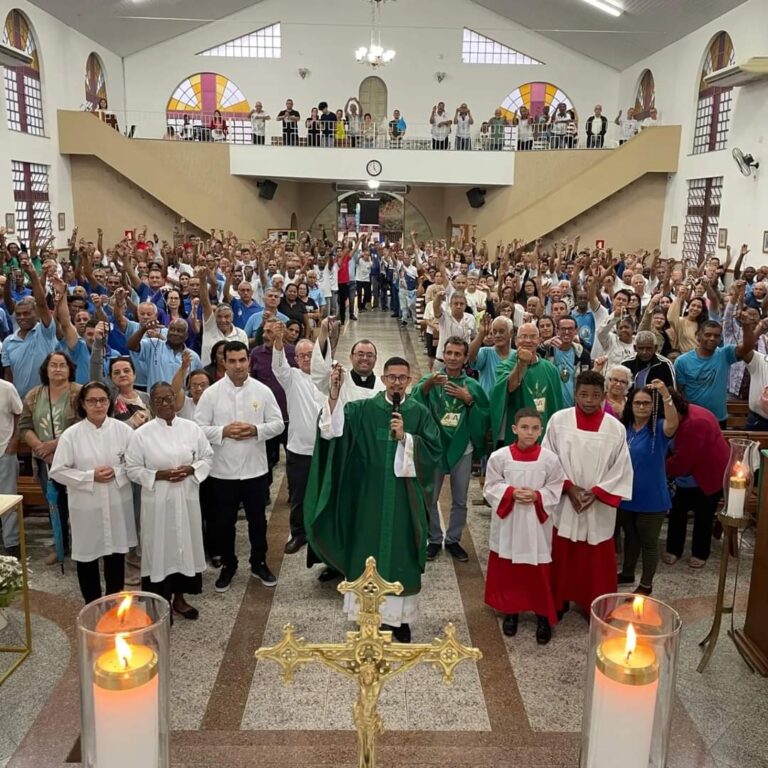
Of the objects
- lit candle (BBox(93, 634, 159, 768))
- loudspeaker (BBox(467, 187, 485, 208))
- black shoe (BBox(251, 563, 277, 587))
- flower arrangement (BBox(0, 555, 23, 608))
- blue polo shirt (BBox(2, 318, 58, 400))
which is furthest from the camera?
loudspeaker (BBox(467, 187, 485, 208))

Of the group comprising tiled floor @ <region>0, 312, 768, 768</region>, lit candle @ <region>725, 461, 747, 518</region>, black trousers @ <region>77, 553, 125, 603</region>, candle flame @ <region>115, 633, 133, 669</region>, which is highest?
candle flame @ <region>115, 633, 133, 669</region>

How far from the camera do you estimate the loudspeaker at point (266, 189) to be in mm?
25859

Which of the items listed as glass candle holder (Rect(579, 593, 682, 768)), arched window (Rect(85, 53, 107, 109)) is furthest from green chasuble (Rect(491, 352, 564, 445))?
arched window (Rect(85, 53, 107, 109))

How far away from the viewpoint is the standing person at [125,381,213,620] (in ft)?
17.1

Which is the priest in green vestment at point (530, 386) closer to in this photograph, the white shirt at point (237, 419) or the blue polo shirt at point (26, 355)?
the white shirt at point (237, 419)

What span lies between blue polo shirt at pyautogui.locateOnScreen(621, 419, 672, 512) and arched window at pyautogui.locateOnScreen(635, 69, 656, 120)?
2113cm

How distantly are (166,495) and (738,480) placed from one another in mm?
3423

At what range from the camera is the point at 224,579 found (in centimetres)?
596

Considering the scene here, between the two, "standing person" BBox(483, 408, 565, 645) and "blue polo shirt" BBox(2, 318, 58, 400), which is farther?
"blue polo shirt" BBox(2, 318, 58, 400)

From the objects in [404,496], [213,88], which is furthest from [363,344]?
[213,88]

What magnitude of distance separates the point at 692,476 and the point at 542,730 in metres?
2.84

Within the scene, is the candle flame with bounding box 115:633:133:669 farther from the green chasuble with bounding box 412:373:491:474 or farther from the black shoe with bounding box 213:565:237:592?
the green chasuble with bounding box 412:373:491:474

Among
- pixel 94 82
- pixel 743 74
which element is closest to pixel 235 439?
pixel 743 74

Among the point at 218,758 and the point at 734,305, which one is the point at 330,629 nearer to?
the point at 218,758
